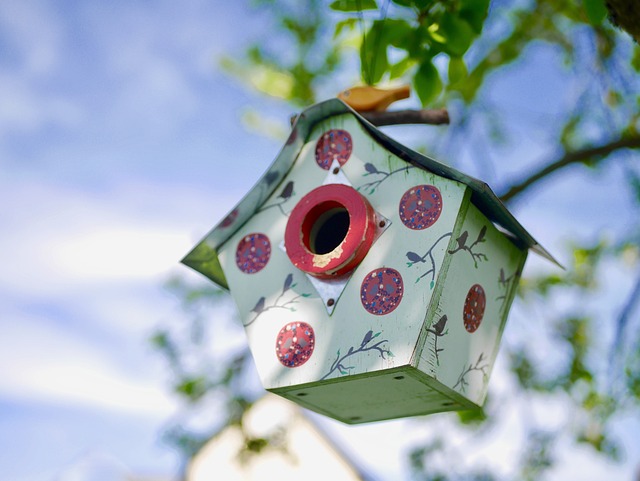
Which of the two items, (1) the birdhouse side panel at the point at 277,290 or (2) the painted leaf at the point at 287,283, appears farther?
(2) the painted leaf at the point at 287,283

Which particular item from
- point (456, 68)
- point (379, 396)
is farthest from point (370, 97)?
point (379, 396)

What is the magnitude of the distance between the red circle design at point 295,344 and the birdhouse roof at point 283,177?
453 millimetres

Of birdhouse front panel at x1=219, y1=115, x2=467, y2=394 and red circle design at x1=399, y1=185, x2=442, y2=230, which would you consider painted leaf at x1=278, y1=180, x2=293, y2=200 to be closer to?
birdhouse front panel at x1=219, y1=115, x2=467, y2=394

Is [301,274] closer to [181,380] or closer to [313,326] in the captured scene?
[313,326]

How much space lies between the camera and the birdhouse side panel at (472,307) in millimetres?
1815

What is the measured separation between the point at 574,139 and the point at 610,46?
1.16 m

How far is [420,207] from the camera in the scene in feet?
6.17

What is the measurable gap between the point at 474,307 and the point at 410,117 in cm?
60

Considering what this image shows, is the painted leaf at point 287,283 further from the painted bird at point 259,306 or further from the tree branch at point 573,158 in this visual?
the tree branch at point 573,158

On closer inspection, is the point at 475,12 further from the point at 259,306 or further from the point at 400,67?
the point at 259,306

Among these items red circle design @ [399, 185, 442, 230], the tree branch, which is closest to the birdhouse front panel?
red circle design @ [399, 185, 442, 230]

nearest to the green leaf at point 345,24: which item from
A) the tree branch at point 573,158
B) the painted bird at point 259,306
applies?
the painted bird at point 259,306

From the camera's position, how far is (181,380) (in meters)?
4.05

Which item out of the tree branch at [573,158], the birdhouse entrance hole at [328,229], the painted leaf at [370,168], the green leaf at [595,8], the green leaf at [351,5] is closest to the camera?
the green leaf at [595,8]
